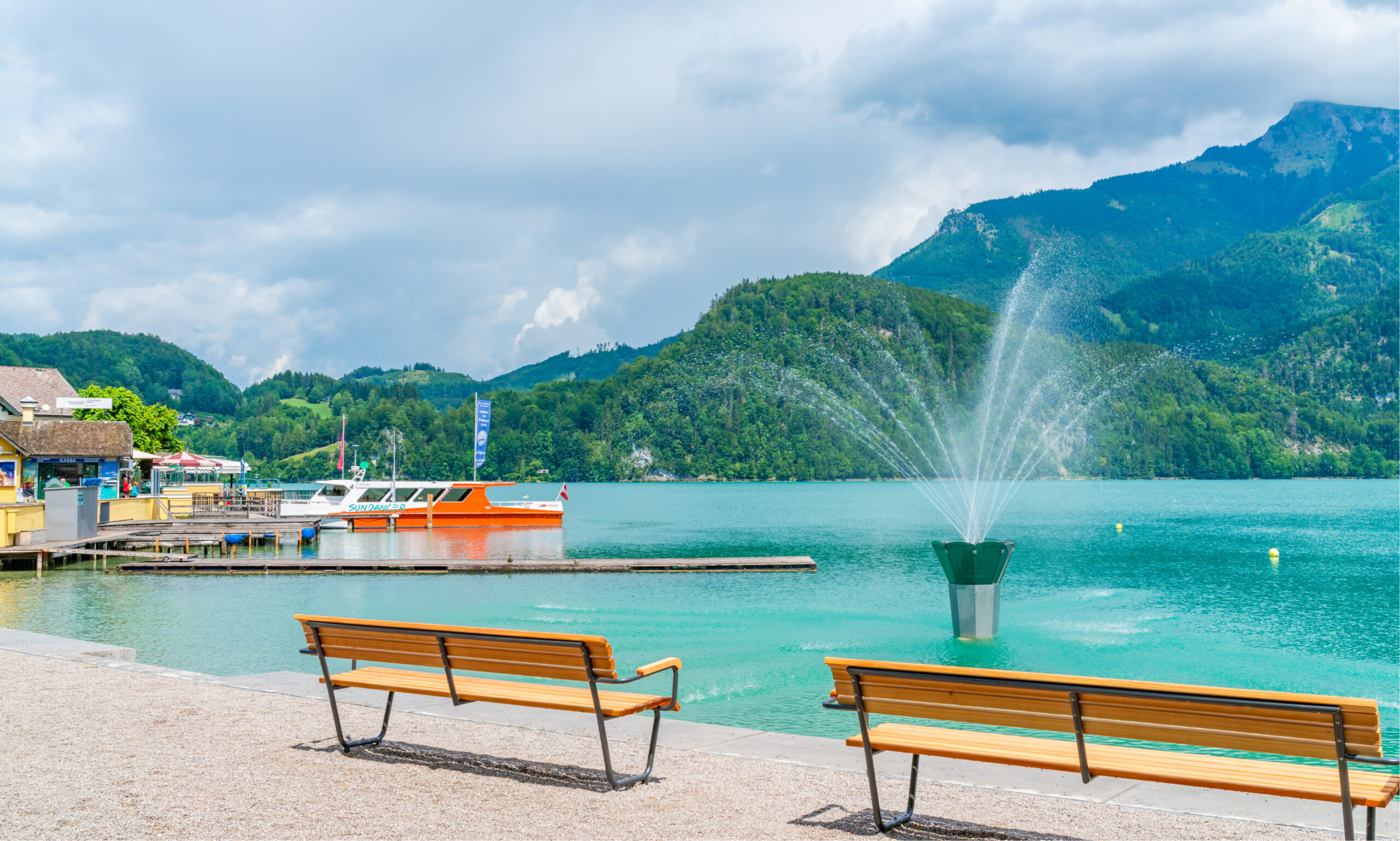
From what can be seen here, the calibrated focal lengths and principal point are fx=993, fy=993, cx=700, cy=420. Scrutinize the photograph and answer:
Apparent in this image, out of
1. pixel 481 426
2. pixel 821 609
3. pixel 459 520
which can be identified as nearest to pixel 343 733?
pixel 821 609

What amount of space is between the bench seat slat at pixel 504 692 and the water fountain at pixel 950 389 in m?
55.5

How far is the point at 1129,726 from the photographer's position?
198 inches

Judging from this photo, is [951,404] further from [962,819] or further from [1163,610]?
[962,819]

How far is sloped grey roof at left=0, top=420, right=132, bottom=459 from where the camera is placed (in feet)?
121

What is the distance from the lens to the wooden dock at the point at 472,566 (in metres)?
31.8

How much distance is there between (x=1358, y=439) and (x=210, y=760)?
22566 centimetres

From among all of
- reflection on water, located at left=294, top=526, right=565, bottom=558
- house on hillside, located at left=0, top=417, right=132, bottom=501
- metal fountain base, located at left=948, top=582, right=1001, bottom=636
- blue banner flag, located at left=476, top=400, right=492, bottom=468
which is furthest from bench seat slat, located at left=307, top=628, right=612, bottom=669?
blue banner flag, located at left=476, top=400, right=492, bottom=468

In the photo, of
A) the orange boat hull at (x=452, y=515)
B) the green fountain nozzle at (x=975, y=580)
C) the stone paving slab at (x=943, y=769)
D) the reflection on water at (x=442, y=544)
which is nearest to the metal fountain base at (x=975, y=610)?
the green fountain nozzle at (x=975, y=580)

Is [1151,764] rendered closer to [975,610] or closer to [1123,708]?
[1123,708]

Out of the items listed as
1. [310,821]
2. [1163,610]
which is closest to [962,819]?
[310,821]

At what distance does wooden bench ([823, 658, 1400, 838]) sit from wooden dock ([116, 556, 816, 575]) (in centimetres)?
2758

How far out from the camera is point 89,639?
58.7 feet

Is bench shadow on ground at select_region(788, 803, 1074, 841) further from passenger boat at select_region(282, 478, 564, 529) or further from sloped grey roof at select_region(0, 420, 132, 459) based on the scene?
passenger boat at select_region(282, 478, 564, 529)

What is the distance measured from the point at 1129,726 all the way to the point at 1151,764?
1.23 feet
